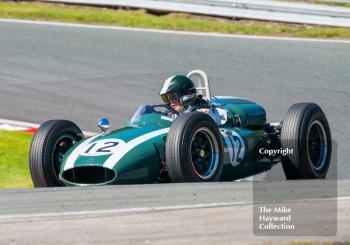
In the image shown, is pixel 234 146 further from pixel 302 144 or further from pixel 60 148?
pixel 60 148

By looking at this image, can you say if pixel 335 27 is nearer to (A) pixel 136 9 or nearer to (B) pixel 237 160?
(A) pixel 136 9

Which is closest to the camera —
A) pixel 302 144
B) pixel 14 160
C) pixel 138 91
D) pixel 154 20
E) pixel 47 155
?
pixel 47 155

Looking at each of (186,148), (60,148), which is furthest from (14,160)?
(186,148)

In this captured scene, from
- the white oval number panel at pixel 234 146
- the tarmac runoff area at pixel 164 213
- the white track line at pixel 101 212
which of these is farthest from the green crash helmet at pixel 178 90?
the white track line at pixel 101 212

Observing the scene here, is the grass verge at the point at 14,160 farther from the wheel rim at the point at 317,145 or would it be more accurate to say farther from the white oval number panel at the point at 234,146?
the wheel rim at the point at 317,145

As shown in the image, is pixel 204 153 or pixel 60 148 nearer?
pixel 204 153

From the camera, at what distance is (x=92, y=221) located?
7793 millimetres

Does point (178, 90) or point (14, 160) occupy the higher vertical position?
point (178, 90)

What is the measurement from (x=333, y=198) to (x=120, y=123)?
6111mm

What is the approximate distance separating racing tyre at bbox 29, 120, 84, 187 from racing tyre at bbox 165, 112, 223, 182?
4.24 feet

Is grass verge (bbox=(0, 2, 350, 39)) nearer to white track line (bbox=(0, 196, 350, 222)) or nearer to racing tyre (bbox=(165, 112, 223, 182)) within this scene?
racing tyre (bbox=(165, 112, 223, 182))

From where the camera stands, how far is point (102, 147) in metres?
9.60

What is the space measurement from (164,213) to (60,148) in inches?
99.9

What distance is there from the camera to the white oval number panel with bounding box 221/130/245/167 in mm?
10242
